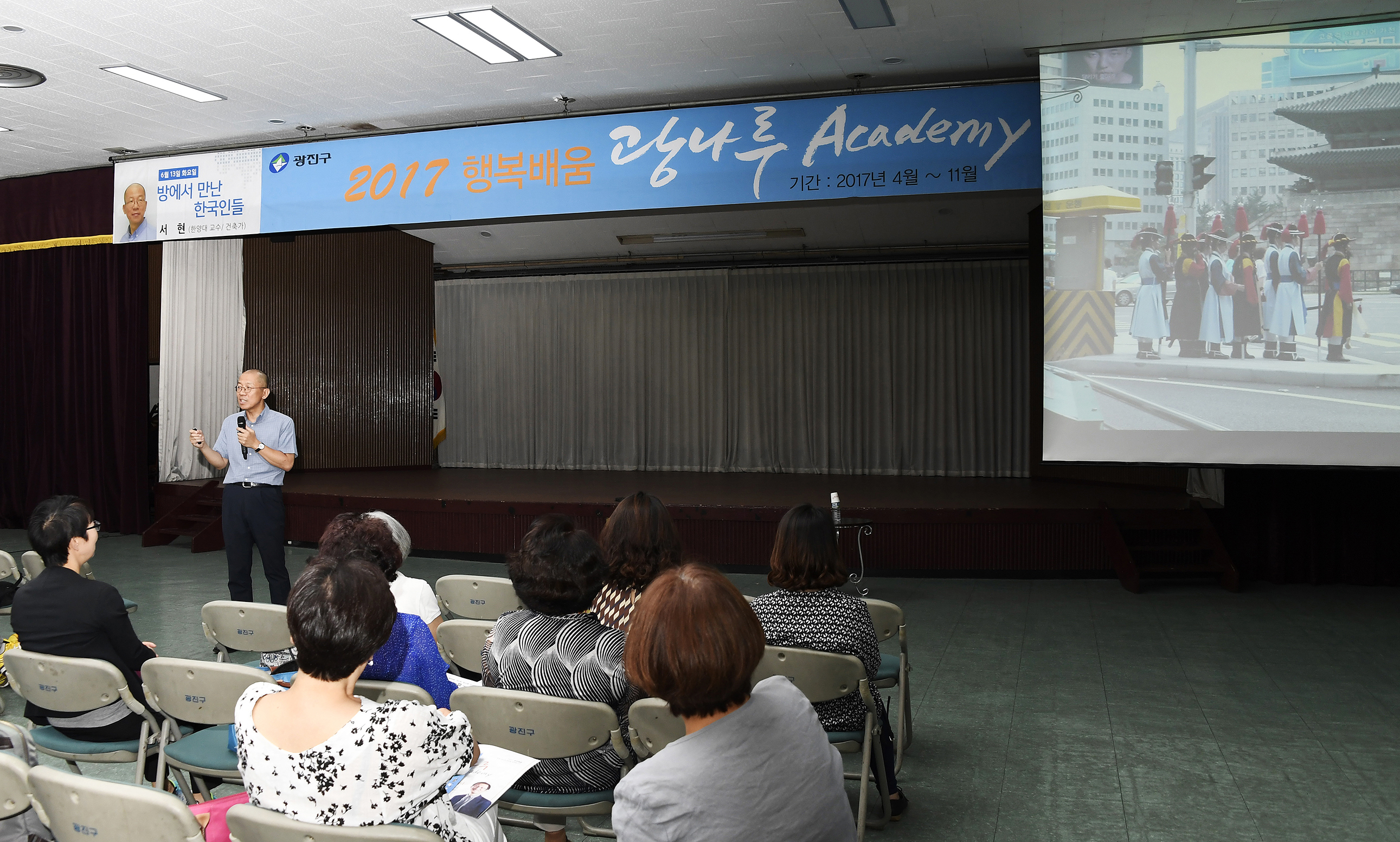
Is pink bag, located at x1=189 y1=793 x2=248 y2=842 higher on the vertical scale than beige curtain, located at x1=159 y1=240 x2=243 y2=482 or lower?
lower

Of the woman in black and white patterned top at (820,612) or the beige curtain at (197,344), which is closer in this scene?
the woman in black and white patterned top at (820,612)

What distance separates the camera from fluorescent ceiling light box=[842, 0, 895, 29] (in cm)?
490

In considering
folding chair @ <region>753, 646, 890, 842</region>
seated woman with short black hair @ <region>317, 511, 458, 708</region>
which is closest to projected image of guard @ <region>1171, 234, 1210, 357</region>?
folding chair @ <region>753, 646, 890, 842</region>

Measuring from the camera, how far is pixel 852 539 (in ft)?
24.0

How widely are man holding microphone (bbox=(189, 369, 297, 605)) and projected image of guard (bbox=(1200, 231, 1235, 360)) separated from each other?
504 cm

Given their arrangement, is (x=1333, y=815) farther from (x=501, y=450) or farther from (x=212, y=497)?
(x=501, y=450)

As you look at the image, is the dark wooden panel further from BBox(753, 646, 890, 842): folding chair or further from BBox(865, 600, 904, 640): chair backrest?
BBox(753, 646, 890, 842): folding chair

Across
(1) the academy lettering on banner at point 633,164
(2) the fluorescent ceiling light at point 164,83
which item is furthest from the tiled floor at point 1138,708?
(2) the fluorescent ceiling light at point 164,83

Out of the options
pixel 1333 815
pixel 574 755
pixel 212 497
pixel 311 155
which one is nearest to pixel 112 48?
pixel 311 155

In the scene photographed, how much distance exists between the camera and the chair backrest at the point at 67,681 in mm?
2527

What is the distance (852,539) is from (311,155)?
4.89m

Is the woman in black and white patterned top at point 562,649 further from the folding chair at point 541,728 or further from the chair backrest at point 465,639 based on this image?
the chair backrest at point 465,639

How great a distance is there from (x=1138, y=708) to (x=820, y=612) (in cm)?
206

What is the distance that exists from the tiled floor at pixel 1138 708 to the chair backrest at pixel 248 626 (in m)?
0.49
